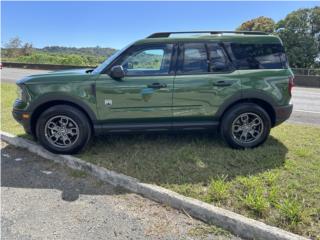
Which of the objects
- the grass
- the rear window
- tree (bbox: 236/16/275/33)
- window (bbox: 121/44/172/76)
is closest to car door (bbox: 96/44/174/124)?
window (bbox: 121/44/172/76)

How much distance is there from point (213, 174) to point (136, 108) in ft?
5.02

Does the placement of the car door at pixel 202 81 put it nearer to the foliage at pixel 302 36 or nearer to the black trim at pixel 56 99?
the black trim at pixel 56 99

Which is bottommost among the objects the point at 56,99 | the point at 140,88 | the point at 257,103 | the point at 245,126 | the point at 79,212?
the point at 79,212

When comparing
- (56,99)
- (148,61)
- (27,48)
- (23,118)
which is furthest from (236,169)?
(27,48)

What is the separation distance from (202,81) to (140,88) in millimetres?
950

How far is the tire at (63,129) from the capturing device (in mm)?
4500

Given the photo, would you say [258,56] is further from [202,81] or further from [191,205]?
[191,205]

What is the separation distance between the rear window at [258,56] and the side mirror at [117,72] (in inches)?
69.2

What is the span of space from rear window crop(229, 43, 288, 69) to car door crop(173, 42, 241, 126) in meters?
0.20

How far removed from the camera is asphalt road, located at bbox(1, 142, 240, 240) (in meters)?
2.83

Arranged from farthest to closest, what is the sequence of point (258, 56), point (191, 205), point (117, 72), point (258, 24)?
point (258, 24) → point (258, 56) → point (117, 72) → point (191, 205)

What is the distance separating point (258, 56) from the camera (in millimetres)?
4695

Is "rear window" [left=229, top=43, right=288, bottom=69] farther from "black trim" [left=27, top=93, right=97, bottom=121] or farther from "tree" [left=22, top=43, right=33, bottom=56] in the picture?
"tree" [left=22, top=43, right=33, bottom=56]

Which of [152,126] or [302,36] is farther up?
[302,36]
